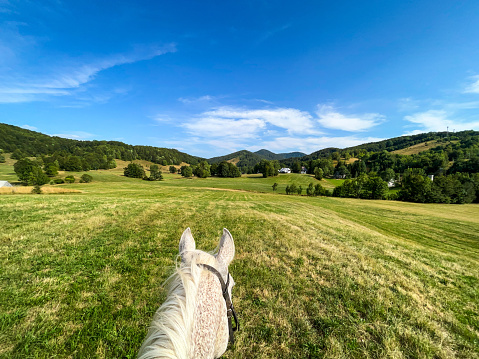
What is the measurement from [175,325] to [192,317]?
196 millimetres

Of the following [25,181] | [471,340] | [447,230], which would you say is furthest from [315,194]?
[25,181]

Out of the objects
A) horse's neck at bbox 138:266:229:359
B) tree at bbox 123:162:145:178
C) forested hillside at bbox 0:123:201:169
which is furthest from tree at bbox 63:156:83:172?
horse's neck at bbox 138:266:229:359

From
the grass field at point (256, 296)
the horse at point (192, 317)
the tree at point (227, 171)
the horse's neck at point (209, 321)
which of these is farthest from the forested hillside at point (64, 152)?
the horse's neck at point (209, 321)

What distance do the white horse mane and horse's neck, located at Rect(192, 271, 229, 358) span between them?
0.07 m

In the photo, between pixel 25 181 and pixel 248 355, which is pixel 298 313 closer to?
pixel 248 355

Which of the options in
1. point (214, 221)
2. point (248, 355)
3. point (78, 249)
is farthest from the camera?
point (214, 221)

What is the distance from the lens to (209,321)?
1454 mm

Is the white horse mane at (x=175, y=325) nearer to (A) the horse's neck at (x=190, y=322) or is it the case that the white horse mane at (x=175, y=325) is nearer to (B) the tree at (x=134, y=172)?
(A) the horse's neck at (x=190, y=322)

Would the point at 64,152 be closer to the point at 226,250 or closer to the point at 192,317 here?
the point at 226,250

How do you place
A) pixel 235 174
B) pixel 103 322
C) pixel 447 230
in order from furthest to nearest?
1. pixel 235 174
2. pixel 447 230
3. pixel 103 322

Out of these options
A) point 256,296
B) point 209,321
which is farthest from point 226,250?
point 256,296

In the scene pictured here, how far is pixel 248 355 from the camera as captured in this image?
254cm

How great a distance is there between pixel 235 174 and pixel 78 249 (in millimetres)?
86858

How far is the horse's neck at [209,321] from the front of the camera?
51.8 inches
